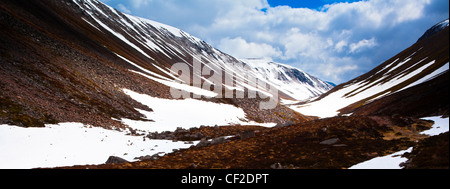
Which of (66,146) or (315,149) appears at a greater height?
(66,146)

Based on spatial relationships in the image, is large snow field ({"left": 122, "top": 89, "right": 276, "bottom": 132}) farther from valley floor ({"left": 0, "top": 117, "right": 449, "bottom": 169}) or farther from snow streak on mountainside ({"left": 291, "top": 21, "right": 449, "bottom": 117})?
snow streak on mountainside ({"left": 291, "top": 21, "right": 449, "bottom": 117})

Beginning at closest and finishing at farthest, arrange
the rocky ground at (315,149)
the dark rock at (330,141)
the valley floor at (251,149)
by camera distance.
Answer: the rocky ground at (315,149) < the valley floor at (251,149) < the dark rock at (330,141)

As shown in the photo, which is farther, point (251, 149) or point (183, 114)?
point (183, 114)

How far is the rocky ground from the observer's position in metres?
13.4

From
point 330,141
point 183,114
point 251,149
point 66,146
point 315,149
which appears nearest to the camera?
point 315,149

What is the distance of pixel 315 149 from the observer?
15.9m

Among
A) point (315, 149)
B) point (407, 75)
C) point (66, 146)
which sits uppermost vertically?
point (407, 75)

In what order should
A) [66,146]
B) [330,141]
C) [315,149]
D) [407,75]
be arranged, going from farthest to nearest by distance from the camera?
[407,75] < [66,146] < [330,141] < [315,149]

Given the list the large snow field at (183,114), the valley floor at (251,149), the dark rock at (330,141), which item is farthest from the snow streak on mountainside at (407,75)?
the large snow field at (183,114)

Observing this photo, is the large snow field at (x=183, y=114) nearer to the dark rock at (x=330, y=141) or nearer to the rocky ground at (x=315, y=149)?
the rocky ground at (x=315, y=149)

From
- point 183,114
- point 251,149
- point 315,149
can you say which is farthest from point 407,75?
point 251,149

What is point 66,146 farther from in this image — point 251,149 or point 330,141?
point 330,141

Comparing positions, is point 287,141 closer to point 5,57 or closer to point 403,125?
point 403,125

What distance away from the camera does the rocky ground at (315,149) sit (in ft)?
44.0
